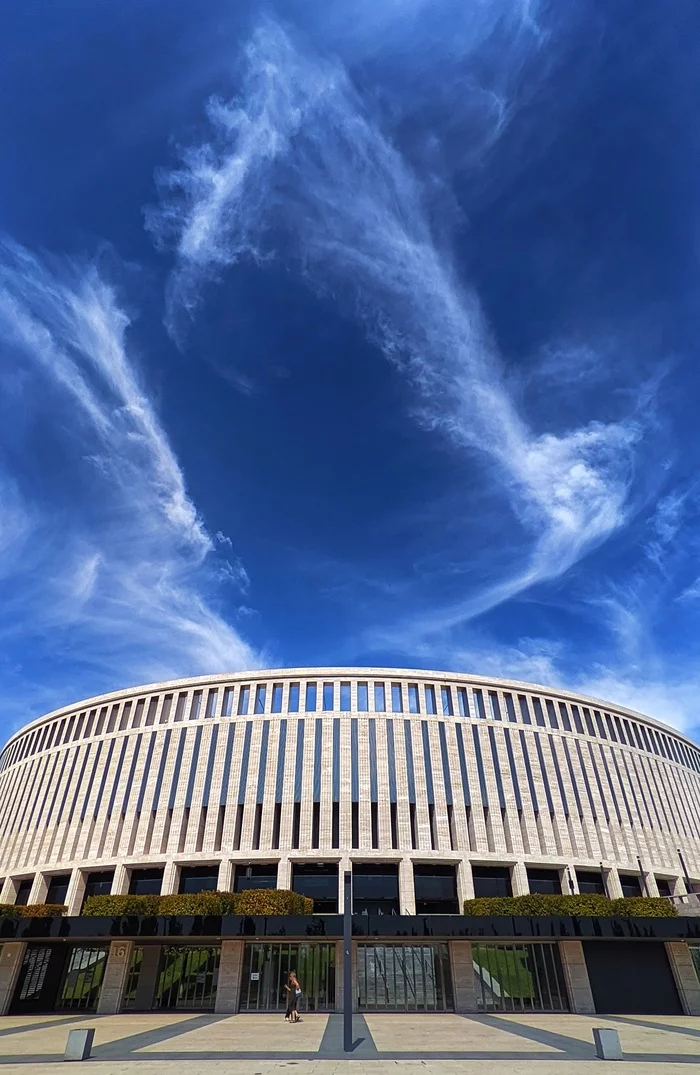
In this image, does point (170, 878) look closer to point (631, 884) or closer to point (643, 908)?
point (643, 908)

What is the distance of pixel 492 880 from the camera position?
46750 millimetres

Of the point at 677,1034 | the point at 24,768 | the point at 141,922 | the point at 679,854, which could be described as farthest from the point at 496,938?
the point at 24,768

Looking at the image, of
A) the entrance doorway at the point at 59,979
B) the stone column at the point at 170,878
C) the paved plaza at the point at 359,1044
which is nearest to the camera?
the paved plaza at the point at 359,1044

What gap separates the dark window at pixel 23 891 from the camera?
2064 inches

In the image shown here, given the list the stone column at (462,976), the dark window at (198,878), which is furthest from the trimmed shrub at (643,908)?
the dark window at (198,878)

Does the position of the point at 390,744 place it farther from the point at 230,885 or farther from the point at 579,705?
the point at 579,705

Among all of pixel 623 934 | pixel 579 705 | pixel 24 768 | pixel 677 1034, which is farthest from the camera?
pixel 24 768

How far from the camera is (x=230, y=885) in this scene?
147ft

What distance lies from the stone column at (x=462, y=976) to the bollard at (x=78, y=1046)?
17.5m

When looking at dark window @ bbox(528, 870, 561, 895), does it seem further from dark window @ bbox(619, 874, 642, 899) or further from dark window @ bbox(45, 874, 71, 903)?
dark window @ bbox(45, 874, 71, 903)

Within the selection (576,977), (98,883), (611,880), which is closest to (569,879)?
(611,880)

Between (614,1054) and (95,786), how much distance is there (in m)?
48.5

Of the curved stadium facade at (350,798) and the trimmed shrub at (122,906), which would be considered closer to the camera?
the trimmed shrub at (122,906)

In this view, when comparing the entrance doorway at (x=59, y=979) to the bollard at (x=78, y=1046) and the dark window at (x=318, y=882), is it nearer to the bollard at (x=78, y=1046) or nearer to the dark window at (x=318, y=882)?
the bollard at (x=78, y=1046)
